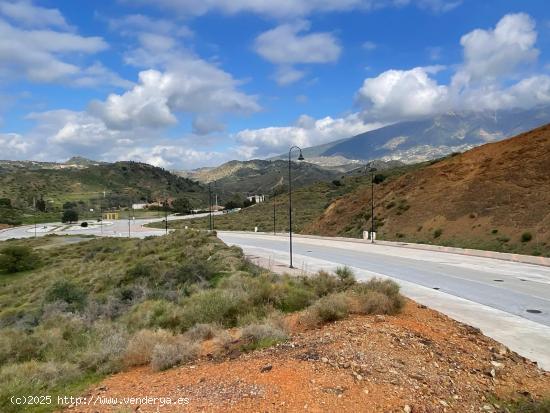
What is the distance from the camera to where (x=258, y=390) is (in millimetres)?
7004

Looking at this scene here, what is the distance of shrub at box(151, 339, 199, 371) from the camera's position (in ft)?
29.3

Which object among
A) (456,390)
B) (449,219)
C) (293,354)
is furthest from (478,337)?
(449,219)

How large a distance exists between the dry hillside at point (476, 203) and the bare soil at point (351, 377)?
23227 millimetres

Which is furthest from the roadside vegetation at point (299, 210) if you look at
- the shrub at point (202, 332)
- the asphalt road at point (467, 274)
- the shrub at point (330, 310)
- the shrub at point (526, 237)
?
the shrub at point (202, 332)

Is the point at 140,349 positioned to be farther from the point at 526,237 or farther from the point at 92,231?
the point at 92,231

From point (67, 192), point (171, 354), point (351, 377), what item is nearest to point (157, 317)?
point (171, 354)

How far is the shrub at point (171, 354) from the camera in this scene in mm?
8922

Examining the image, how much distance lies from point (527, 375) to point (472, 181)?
129 ft

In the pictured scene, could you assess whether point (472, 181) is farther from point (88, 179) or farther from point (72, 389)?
point (88, 179)

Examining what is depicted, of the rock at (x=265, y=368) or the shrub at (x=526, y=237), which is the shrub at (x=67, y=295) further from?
the shrub at (x=526, y=237)

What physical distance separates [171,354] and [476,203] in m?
37.2

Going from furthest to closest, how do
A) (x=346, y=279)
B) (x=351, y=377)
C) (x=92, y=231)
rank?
A: 1. (x=92, y=231)
2. (x=346, y=279)
3. (x=351, y=377)

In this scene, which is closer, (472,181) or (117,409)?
(117,409)

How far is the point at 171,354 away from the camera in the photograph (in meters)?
9.13
